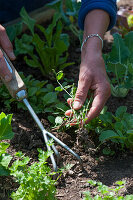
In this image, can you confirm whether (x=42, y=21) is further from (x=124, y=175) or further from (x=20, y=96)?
(x=124, y=175)

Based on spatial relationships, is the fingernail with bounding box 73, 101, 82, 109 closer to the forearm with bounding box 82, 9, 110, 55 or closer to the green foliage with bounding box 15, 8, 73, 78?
the forearm with bounding box 82, 9, 110, 55

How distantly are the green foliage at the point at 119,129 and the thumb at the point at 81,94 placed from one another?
17 cm

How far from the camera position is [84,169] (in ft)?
5.41

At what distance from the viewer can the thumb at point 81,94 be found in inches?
66.7

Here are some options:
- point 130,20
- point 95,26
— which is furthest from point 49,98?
point 130,20

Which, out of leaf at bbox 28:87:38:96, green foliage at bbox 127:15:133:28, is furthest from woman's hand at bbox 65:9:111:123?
green foliage at bbox 127:15:133:28

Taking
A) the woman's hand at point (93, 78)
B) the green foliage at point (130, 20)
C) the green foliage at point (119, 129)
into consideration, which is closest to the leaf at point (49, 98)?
the woman's hand at point (93, 78)

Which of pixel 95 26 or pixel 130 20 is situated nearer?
pixel 95 26

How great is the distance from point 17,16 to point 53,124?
1.65 m

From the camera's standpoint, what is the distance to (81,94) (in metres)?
1.69

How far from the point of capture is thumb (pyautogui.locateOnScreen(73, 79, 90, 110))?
169 centimetres

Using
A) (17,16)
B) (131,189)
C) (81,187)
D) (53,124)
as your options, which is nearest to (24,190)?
(81,187)

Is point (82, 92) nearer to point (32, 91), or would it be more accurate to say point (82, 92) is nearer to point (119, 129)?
point (119, 129)

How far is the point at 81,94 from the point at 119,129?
1.00 ft
